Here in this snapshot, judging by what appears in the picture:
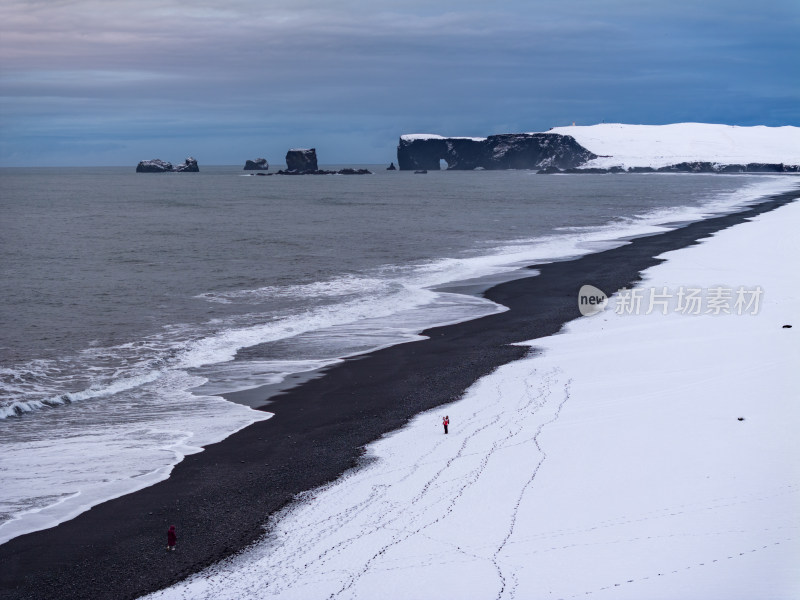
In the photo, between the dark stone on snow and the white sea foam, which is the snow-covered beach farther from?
the dark stone on snow

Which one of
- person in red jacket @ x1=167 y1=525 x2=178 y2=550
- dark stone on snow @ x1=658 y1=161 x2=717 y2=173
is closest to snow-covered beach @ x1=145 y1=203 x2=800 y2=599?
person in red jacket @ x1=167 y1=525 x2=178 y2=550

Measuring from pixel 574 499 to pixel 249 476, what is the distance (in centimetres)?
412

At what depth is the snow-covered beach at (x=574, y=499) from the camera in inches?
255

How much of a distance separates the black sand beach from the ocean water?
530mm

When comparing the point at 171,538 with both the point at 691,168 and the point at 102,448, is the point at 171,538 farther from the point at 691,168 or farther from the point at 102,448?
the point at 691,168

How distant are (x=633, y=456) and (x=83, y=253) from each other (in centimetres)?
3311

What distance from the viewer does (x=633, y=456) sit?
350 inches

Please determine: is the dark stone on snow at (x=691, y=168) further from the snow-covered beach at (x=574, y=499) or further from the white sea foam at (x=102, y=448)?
the white sea foam at (x=102, y=448)

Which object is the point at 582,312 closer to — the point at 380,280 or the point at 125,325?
the point at 380,280

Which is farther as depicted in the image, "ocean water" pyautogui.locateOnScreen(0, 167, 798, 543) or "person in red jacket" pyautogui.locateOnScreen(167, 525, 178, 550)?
"ocean water" pyautogui.locateOnScreen(0, 167, 798, 543)

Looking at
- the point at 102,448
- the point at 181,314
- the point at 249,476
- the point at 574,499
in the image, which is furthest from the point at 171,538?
the point at 181,314

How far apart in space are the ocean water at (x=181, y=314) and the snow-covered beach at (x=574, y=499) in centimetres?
312

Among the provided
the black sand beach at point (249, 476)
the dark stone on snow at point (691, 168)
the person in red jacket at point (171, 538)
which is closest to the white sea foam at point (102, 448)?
the black sand beach at point (249, 476)

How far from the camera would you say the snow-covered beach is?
6473 mm
